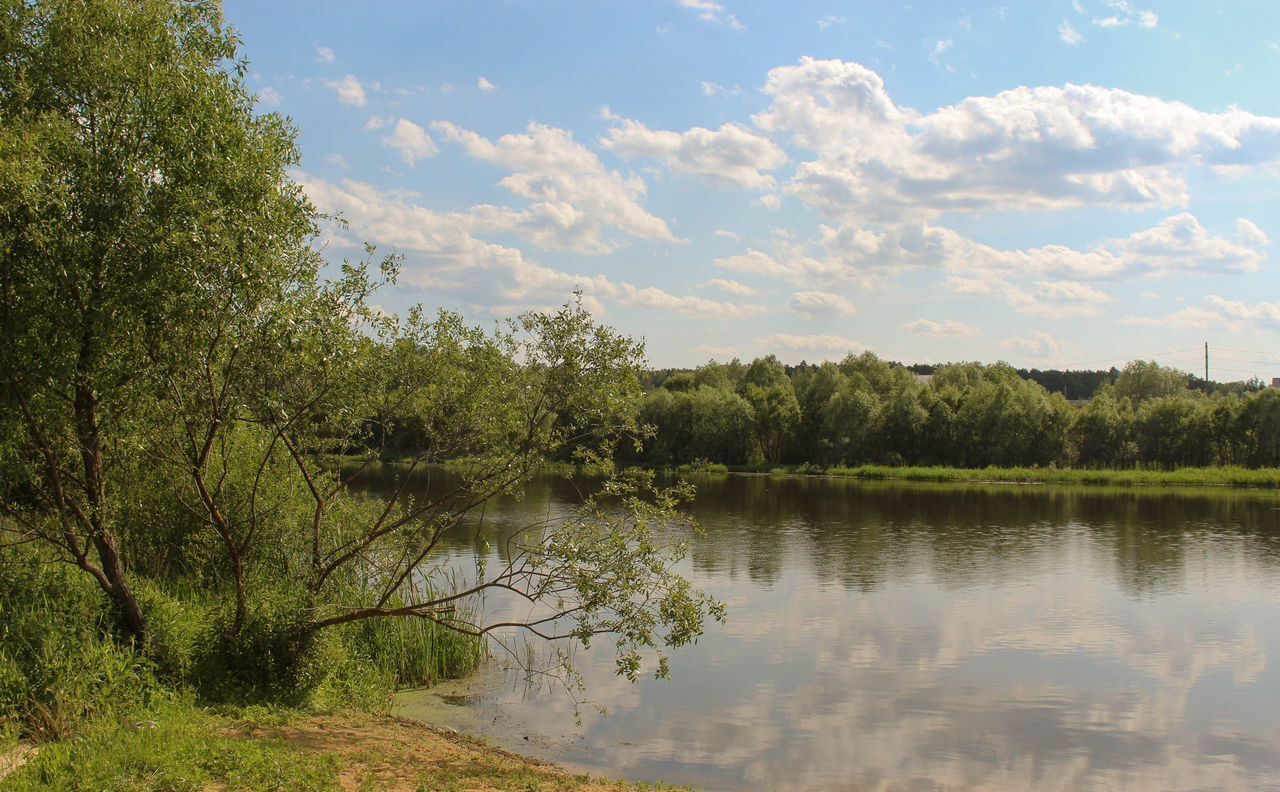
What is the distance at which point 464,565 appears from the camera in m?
23.6

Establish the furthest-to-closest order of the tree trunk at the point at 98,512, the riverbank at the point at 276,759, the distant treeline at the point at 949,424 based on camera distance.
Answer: the distant treeline at the point at 949,424 → the tree trunk at the point at 98,512 → the riverbank at the point at 276,759

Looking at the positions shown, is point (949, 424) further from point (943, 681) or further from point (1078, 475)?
point (943, 681)

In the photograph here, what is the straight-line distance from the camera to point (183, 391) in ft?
32.1

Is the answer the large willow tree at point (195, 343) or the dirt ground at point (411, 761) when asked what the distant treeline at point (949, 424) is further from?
the dirt ground at point (411, 761)

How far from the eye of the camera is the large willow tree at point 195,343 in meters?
8.53

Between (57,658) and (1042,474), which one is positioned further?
(1042,474)

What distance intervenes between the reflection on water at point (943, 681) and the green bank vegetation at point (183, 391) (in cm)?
231

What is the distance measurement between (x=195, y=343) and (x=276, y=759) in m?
3.92

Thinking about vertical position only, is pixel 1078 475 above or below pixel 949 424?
below

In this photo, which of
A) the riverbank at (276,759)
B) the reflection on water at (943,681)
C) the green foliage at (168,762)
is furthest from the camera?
the reflection on water at (943,681)

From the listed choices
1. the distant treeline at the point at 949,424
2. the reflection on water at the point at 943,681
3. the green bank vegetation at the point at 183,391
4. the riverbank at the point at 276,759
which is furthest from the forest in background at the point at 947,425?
the riverbank at the point at 276,759

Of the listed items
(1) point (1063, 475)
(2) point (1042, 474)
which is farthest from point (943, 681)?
(2) point (1042, 474)

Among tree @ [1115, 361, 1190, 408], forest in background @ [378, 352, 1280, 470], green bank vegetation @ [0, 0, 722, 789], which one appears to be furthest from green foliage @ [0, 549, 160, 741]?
tree @ [1115, 361, 1190, 408]

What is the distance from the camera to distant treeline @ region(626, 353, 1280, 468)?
63500 millimetres
